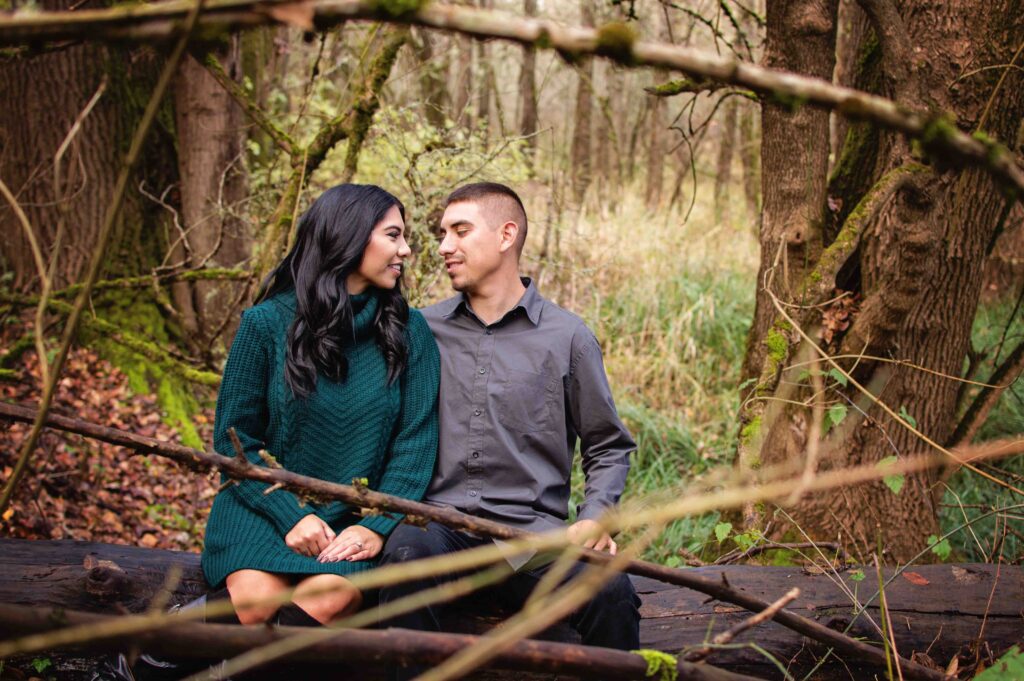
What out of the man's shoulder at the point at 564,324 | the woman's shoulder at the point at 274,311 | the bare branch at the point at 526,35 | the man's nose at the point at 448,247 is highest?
the bare branch at the point at 526,35

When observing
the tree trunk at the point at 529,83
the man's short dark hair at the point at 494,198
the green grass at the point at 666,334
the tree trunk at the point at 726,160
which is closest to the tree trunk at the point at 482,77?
the tree trunk at the point at 529,83

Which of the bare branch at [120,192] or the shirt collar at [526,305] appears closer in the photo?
the bare branch at [120,192]

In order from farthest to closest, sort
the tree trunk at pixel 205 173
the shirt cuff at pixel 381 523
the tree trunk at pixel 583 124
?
the tree trunk at pixel 583 124, the tree trunk at pixel 205 173, the shirt cuff at pixel 381 523

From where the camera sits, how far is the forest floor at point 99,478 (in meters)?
4.51

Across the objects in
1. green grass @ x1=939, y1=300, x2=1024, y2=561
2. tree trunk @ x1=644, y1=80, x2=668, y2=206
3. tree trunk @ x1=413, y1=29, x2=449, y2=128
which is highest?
tree trunk @ x1=413, y1=29, x2=449, y2=128

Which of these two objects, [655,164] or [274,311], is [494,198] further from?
[655,164]

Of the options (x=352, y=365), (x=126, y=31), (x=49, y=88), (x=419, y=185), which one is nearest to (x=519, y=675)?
(x=352, y=365)

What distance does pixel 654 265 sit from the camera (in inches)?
310

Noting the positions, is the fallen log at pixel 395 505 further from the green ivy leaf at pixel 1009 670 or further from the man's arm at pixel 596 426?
the man's arm at pixel 596 426

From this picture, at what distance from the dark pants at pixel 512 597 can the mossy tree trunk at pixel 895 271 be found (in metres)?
0.84

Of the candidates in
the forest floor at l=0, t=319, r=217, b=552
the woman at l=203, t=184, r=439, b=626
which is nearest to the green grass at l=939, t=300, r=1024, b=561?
the woman at l=203, t=184, r=439, b=626

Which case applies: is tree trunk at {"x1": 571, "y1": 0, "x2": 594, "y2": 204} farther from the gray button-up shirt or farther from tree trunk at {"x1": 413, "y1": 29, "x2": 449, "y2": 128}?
the gray button-up shirt

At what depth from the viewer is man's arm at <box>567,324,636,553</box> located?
2994 millimetres

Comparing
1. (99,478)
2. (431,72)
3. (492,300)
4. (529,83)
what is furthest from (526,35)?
(529,83)
